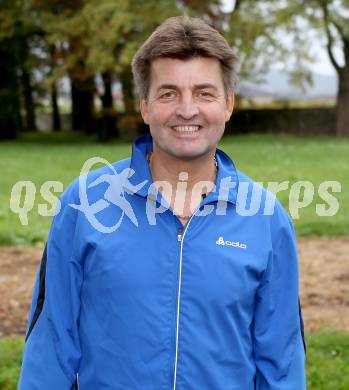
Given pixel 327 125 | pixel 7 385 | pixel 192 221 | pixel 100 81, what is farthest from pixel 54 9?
pixel 192 221

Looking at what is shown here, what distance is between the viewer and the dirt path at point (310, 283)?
267 inches

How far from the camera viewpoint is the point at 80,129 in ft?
154

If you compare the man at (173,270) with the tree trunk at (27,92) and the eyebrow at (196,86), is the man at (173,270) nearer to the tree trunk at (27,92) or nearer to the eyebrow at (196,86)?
the eyebrow at (196,86)

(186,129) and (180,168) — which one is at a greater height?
(186,129)

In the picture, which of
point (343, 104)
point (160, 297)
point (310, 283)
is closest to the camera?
point (160, 297)

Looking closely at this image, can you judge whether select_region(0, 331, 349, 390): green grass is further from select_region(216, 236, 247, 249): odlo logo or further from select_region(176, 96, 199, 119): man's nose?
select_region(176, 96, 199, 119): man's nose

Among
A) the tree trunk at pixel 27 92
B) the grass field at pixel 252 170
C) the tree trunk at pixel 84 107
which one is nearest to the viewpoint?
the grass field at pixel 252 170

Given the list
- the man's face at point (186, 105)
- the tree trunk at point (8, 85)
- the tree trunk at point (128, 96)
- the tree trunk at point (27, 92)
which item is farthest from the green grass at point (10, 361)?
the tree trunk at point (27, 92)

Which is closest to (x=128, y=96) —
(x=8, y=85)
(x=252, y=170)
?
(x=8, y=85)

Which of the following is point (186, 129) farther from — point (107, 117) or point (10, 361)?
point (107, 117)

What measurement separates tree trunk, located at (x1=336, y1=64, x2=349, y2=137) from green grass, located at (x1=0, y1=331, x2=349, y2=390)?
94.9 ft

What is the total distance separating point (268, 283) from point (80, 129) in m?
45.0

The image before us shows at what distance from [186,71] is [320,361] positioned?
10.7ft

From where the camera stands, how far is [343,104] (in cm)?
3412
